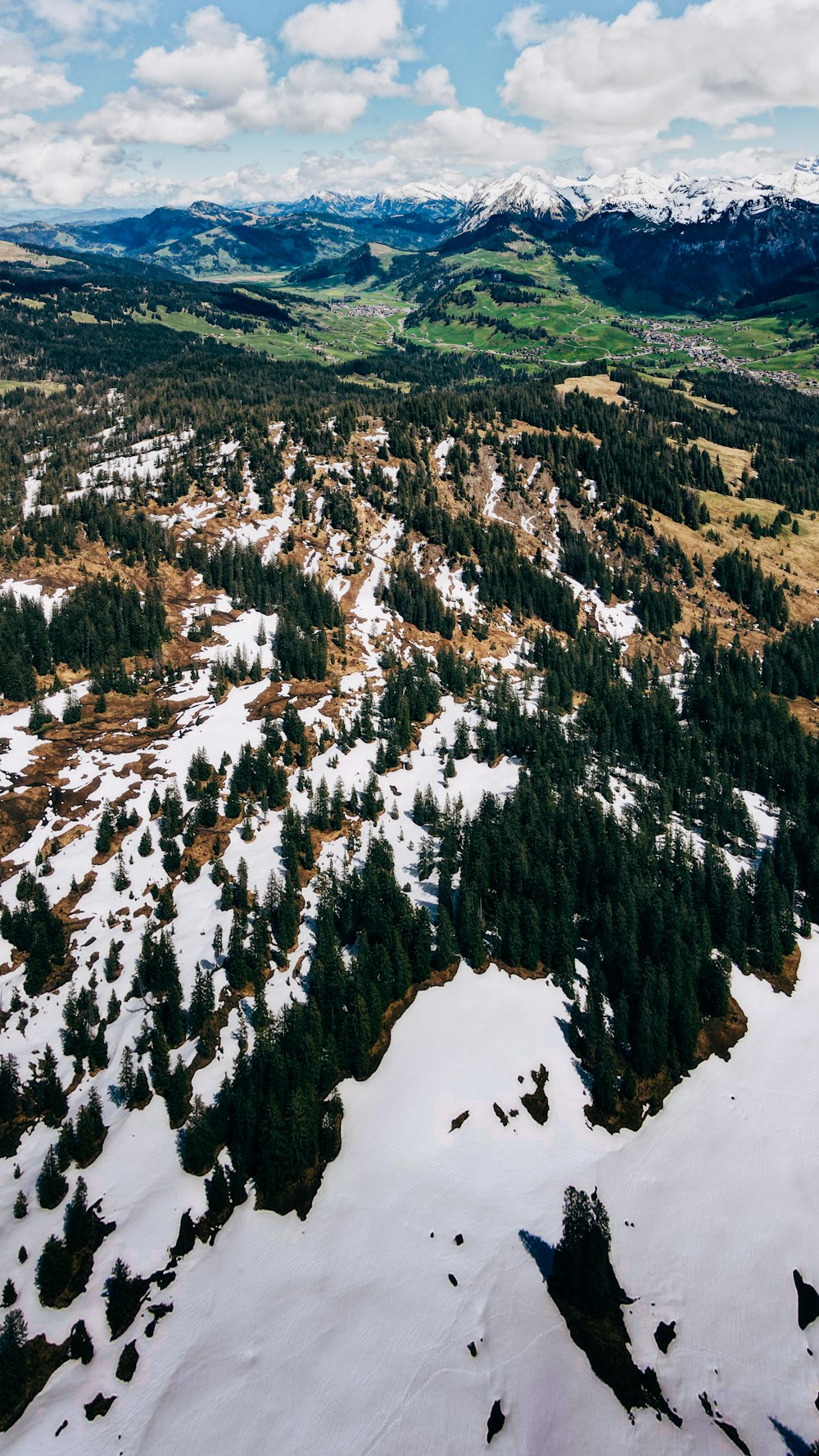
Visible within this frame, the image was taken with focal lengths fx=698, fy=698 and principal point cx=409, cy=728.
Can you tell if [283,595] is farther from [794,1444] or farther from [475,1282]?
[794,1444]

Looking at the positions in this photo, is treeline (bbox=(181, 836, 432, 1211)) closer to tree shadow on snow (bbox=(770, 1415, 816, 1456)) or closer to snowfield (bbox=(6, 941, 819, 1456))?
snowfield (bbox=(6, 941, 819, 1456))

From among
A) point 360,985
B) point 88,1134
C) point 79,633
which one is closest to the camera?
point 88,1134

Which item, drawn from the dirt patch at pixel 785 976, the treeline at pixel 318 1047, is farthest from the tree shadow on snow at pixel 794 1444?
the dirt patch at pixel 785 976

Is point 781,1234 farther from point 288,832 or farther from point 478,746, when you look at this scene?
point 478,746

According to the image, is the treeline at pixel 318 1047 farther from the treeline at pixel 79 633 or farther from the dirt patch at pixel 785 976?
the treeline at pixel 79 633

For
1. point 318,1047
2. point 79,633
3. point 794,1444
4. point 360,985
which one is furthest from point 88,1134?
point 79,633

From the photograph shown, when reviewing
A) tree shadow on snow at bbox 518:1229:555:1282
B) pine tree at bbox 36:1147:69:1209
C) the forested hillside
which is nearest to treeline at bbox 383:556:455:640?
the forested hillside
